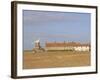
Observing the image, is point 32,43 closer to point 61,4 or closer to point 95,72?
point 61,4

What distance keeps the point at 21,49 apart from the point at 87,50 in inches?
24.9

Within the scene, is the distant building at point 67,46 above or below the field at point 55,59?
above

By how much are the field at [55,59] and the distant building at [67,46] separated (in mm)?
35

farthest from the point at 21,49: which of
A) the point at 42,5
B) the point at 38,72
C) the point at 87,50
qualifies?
the point at 87,50

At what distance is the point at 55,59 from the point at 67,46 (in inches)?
6.4

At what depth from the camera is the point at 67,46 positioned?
216 centimetres

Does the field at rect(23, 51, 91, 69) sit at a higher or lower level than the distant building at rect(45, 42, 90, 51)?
lower

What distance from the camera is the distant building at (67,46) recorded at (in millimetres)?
2093

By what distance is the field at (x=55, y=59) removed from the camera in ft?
6.61

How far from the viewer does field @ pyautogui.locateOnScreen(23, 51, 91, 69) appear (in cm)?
201

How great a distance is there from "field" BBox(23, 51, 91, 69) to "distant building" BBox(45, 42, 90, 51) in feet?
0.12

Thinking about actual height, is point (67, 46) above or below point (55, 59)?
above

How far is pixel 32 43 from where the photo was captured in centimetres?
202

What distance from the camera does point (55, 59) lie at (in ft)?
6.93
